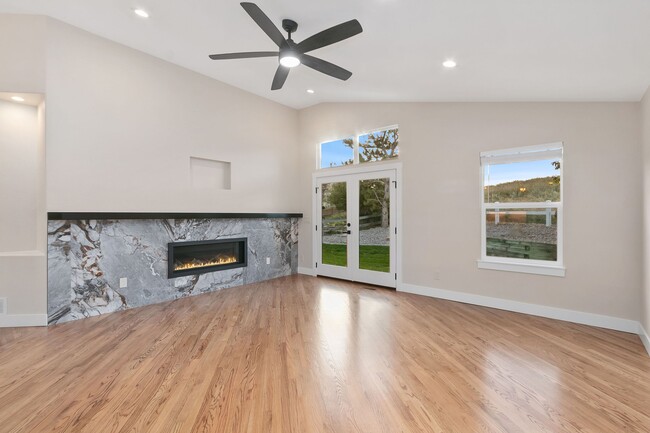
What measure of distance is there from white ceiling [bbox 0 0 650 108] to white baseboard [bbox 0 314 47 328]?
11.2 ft

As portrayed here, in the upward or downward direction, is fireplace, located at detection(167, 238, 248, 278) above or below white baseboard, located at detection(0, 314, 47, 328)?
above

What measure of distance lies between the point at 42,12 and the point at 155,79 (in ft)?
4.09

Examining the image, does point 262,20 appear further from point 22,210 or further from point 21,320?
point 21,320

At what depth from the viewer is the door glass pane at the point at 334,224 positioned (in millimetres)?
5805

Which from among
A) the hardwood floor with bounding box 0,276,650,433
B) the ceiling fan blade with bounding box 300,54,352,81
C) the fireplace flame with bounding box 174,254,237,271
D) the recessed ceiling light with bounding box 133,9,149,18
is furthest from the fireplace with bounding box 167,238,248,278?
the ceiling fan blade with bounding box 300,54,352,81

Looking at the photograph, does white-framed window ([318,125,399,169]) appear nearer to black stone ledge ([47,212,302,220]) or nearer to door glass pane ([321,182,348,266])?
door glass pane ([321,182,348,266])

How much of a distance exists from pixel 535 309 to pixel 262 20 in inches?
176

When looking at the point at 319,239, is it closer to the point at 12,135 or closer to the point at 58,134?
the point at 58,134

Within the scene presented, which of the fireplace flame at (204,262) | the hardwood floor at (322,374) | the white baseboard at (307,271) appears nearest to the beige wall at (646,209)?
the hardwood floor at (322,374)

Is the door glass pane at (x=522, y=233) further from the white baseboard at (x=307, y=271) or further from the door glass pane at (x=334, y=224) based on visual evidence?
the white baseboard at (x=307, y=271)

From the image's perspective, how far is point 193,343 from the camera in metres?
2.96

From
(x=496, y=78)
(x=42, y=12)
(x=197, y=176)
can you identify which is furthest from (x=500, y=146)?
(x=42, y=12)

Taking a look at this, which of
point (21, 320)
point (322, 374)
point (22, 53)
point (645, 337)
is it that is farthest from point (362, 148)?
point (21, 320)

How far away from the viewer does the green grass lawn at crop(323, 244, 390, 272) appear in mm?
5227
